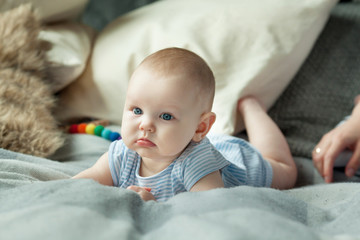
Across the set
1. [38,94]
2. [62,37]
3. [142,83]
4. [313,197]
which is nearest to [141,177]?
[142,83]

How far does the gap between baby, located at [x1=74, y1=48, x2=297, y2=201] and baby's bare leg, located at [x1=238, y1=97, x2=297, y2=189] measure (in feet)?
0.14

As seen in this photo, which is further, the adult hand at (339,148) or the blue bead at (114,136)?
A: the blue bead at (114,136)

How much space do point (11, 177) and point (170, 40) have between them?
63 centimetres

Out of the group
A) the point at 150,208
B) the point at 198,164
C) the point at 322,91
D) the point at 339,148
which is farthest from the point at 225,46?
the point at 150,208

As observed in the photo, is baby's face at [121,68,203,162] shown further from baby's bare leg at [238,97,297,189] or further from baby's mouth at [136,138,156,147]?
baby's bare leg at [238,97,297,189]

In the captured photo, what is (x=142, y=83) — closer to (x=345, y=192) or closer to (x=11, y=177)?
(x=11, y=177)

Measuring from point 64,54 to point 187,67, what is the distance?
2.15ft

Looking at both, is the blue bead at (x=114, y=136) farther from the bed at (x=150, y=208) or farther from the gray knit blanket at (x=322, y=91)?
the gray knit blanket at (x=322, y=91)

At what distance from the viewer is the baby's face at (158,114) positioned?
73cm

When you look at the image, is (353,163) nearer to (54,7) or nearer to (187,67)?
(187,67)

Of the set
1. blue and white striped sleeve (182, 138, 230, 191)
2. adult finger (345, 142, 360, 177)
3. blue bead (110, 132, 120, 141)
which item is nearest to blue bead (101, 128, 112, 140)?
blue bead (110, 132, 120, 141)

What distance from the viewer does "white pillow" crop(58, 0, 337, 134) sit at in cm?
119

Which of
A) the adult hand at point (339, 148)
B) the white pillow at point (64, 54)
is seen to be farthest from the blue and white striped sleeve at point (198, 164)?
the white pillow at point (64, 54)

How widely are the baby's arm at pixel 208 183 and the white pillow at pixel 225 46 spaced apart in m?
0.32
